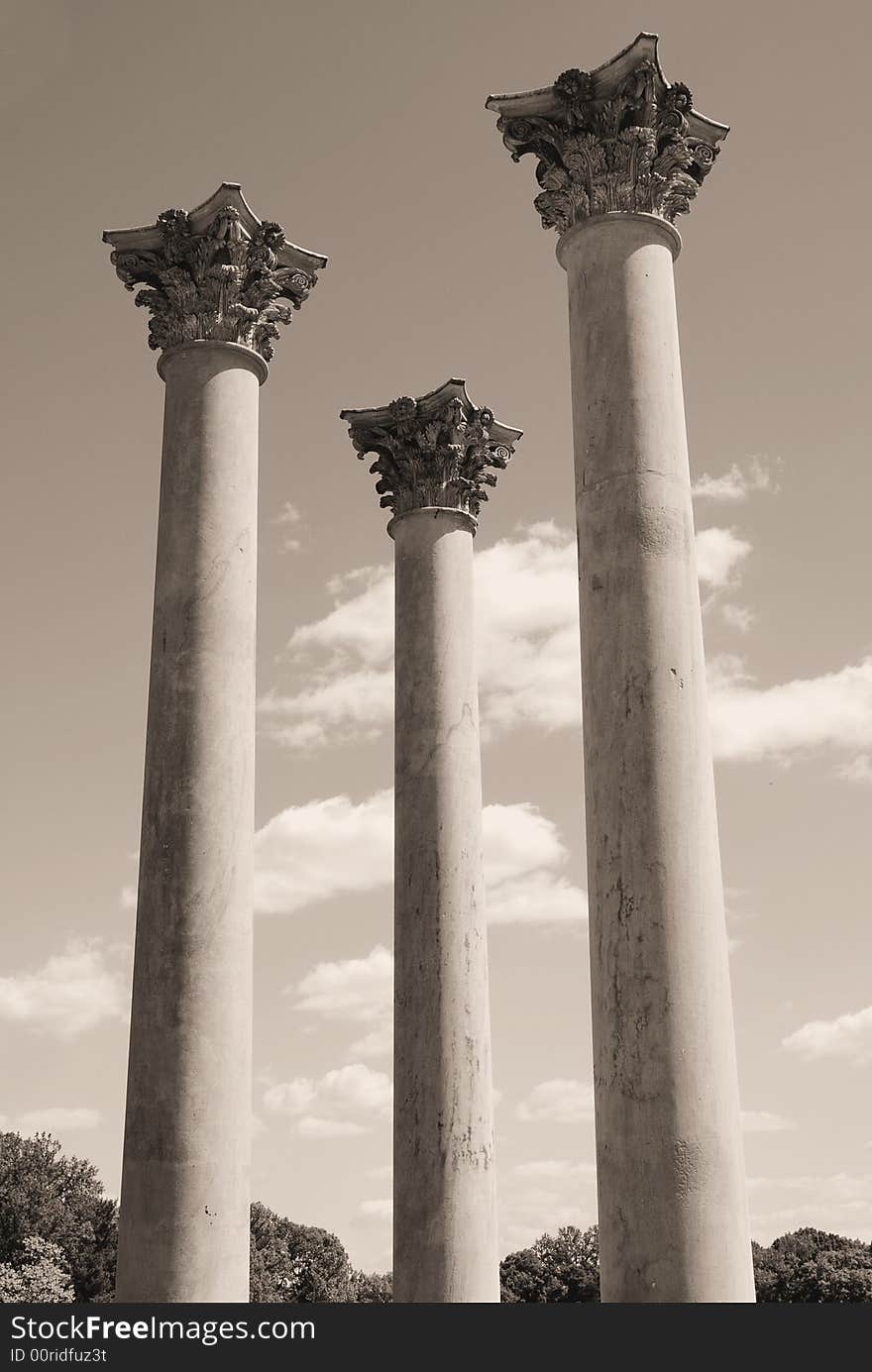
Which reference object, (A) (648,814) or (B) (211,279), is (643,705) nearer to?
(A) (648,814)

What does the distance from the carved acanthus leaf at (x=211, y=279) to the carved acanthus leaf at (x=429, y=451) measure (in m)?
29.2

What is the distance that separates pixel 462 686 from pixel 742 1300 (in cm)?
7419

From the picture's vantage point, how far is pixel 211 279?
391 ft

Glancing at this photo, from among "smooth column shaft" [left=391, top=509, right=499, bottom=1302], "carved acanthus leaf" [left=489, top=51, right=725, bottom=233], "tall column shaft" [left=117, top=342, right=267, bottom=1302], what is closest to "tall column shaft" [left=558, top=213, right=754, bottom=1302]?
"carved acanthus leaf" [left=489, top=51, right=725, bottom=233]

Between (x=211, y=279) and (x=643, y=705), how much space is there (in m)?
60.3

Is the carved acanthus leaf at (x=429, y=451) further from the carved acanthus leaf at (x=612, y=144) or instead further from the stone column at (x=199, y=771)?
the carved acanthus leaf at (x=612, y=144)

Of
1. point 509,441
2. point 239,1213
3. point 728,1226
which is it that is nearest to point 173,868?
point 239,1213

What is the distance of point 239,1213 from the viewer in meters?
93.9

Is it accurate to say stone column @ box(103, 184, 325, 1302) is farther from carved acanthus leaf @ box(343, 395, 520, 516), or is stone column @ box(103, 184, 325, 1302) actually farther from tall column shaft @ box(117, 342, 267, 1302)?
carved acanthus leaf @ box(343, 395, 520, 516)

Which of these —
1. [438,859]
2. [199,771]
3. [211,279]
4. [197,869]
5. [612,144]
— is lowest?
[197,869]

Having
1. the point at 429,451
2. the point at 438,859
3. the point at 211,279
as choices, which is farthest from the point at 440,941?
the point at 211,279

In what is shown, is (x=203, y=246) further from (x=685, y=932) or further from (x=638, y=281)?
(x=685, y=932)

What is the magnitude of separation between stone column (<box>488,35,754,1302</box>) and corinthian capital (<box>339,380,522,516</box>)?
48848 millimetres

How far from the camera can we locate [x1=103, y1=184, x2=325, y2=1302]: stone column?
91.9m
